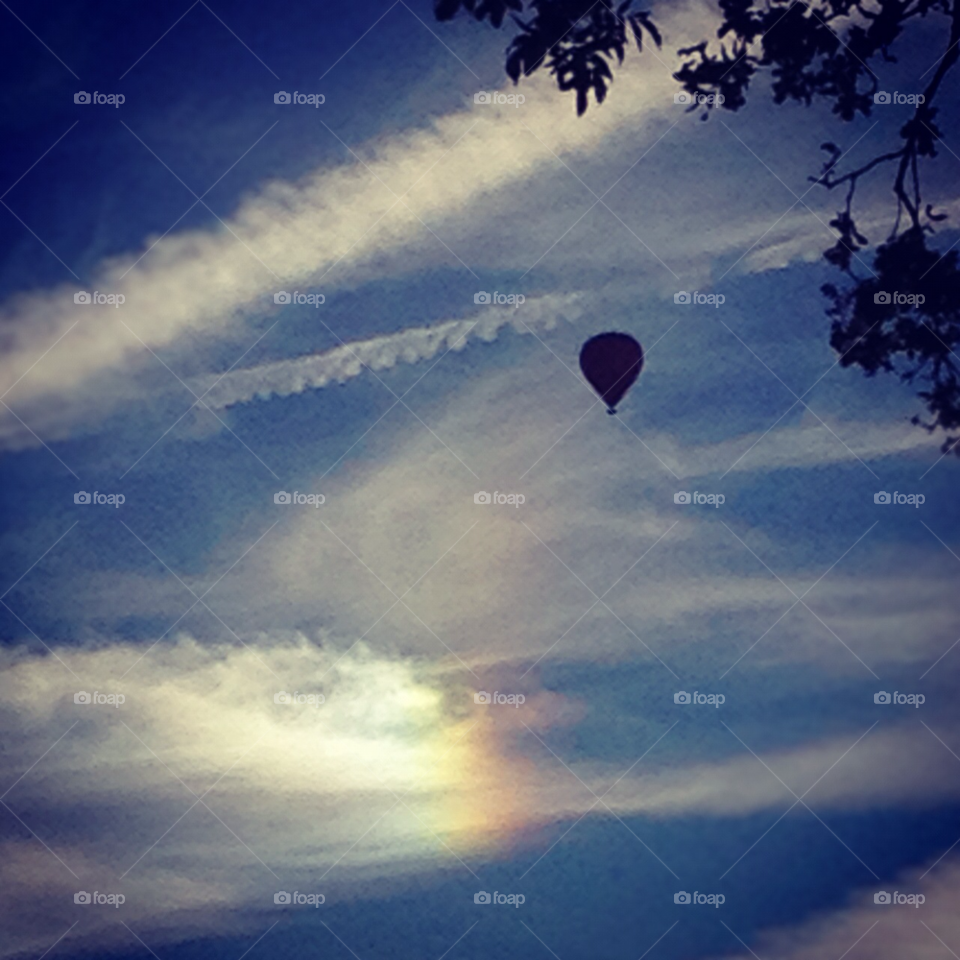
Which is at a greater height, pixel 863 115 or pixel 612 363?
pixel 863 115

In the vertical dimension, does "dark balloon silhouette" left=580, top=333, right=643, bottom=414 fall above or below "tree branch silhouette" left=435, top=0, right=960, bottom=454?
below

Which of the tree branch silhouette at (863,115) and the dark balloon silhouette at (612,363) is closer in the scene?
the tree branch silhouette at (863,115)

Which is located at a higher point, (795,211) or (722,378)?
(795,211)

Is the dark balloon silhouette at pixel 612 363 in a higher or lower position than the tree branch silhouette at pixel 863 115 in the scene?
lower

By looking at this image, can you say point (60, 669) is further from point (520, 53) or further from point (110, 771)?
point (520, 53)

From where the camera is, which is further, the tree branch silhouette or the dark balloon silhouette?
the dark balloon silhouette

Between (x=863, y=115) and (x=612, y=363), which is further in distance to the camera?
(x=863, y=115)

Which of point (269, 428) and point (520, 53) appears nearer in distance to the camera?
point (520, 53)

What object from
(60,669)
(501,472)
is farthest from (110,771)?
(501,472)
